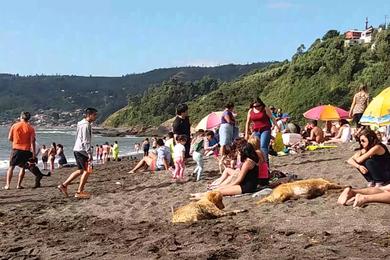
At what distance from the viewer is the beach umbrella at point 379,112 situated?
12633mm

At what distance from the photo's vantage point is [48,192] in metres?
12.7

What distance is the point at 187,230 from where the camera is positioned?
6.56 metres

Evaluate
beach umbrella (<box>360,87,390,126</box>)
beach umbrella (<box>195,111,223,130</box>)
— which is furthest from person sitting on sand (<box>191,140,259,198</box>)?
beach umbrella (<box>195,111,223,130</box>)

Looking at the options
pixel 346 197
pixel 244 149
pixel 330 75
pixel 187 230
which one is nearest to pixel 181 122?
pixel 244 149

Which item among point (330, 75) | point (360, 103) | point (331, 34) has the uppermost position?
point (331, 34)

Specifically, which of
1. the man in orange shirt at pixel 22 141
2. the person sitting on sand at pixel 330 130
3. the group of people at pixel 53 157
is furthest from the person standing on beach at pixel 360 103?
the group of people at pixel 53 157

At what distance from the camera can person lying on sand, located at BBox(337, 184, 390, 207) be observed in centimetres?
684

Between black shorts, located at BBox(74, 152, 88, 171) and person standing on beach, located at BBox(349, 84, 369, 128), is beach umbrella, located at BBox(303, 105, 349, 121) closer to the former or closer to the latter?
person standing on beach, located at BBox(349, 84, 369, 128)

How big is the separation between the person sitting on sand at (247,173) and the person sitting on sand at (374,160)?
62.5 inches

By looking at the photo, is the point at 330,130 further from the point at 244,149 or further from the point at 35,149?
the point at 244,149

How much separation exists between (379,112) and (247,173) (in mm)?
5220

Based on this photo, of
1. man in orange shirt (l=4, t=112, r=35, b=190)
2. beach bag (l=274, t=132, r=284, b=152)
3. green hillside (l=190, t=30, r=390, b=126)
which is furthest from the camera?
green hillside (l=190, t=30, r=390, b=126)

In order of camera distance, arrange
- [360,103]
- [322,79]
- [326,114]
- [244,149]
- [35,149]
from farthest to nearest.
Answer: [322,79]
[326,114]
[360,103]
[35,149]
[244,149]

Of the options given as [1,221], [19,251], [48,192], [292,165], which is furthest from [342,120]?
[19,251]
